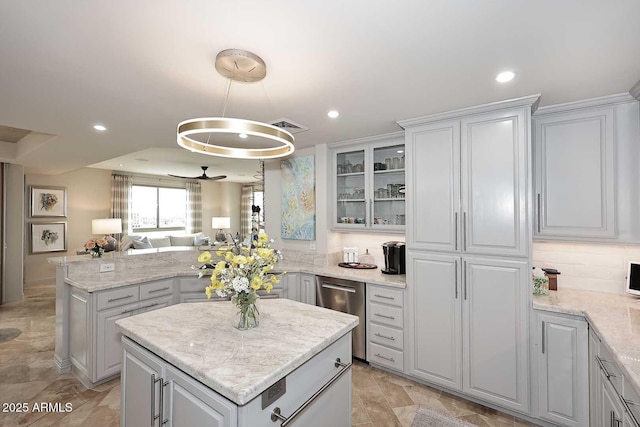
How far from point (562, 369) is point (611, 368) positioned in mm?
619

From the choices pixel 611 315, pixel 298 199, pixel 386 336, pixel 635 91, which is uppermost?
pixel 635 91

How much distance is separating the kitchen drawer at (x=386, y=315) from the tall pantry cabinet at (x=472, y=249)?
140 mm

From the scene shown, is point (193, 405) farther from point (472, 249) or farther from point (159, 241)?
point (159, 241)

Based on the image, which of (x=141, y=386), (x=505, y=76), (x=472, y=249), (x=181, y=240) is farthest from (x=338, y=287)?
(x=181, y=240)

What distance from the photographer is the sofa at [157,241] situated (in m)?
6.83

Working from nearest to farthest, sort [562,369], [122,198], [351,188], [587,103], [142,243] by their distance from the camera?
[562,369], [587,103], [351,188], [142,243], [122,198]

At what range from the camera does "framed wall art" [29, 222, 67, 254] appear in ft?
20.4

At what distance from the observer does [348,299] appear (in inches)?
127

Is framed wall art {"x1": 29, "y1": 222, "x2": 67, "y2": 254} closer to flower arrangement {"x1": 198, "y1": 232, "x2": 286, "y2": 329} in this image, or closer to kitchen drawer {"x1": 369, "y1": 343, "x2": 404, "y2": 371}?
flower arrangement {"x1": 198, "y1": 232, "x2": 286, "y2": 329}

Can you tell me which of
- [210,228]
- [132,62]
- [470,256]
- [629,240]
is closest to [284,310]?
[470,256]

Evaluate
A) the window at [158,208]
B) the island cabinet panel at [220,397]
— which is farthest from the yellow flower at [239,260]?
the window at [158,208]

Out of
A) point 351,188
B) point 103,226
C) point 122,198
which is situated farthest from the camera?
point 122,198

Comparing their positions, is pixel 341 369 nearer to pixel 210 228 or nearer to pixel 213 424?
pixel 213 424

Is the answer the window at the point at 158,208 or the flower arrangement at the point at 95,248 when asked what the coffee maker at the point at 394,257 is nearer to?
the flower arrangement at the point at 95,248
